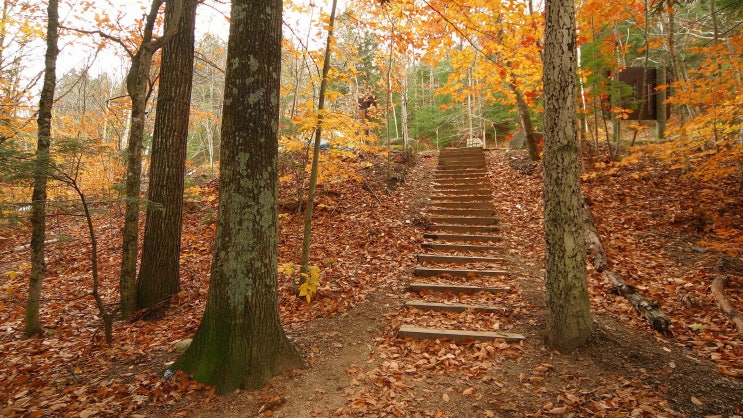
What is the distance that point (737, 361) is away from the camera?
12.0 ft

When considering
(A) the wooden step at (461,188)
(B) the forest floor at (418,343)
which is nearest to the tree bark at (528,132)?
(A) the wooden step at (461,188)

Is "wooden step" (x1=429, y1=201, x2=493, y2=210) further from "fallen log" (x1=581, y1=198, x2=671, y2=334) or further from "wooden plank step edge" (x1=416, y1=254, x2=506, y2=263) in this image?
"wooden plank step edge" (x1=416, y1=254, x2=506, y2=263)

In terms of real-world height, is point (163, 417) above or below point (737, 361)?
below

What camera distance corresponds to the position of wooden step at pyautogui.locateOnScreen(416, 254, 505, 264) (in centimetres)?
712

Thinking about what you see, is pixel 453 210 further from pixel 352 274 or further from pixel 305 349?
pixel 305 349

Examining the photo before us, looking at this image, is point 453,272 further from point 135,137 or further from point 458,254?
point 135,137

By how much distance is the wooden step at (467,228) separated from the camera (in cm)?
864

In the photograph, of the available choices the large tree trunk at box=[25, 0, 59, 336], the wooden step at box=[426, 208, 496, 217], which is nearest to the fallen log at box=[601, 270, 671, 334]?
the wooden step at box=[426, 208, 496, 217]

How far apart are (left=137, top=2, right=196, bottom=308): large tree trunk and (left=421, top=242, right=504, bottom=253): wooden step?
506 cm

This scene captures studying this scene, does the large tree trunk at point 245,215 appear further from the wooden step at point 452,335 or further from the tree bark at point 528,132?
the tree bark at point 528,132

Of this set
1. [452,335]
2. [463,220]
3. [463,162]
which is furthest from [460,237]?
[463,162]

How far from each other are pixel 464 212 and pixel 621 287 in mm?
4669

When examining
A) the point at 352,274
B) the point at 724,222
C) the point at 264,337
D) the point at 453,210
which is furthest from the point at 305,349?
the point at 724,222

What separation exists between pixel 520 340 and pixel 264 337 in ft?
10.0
